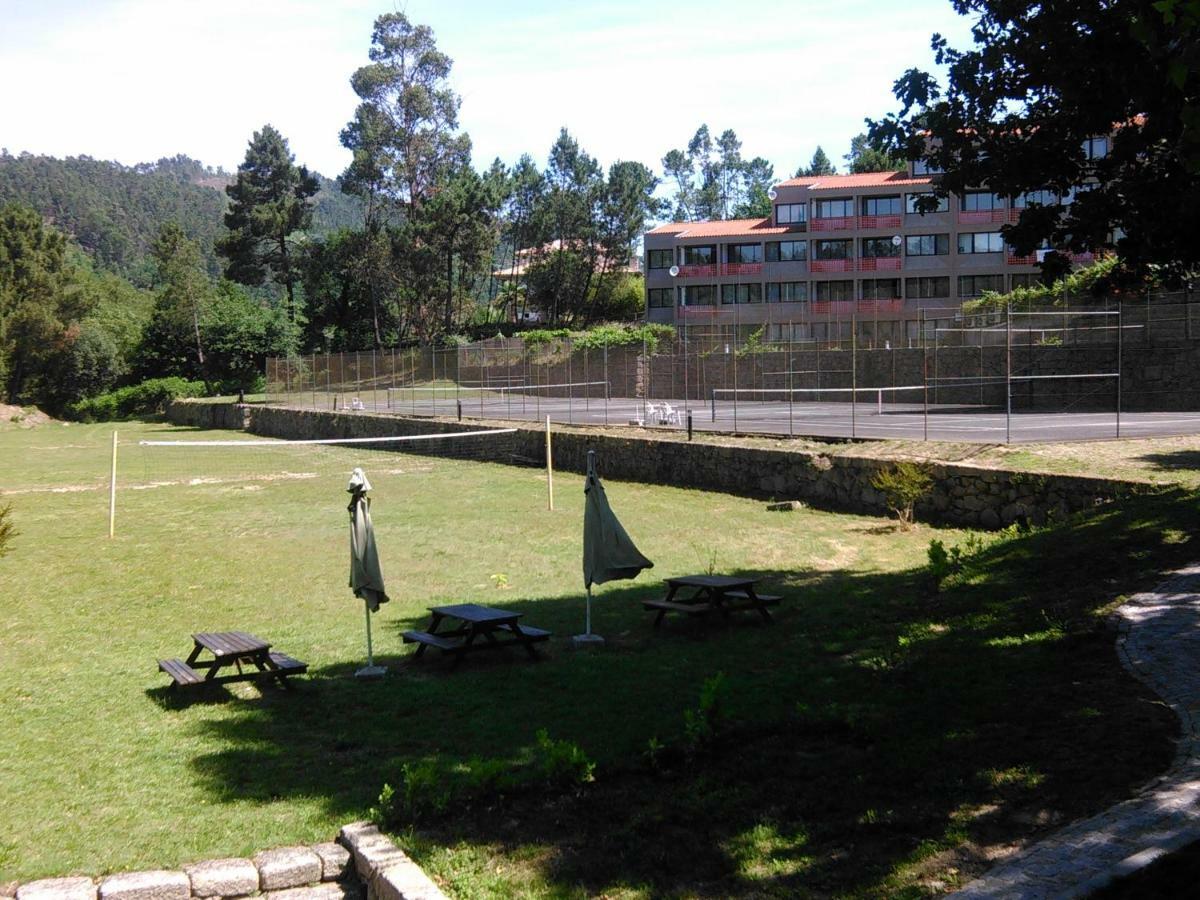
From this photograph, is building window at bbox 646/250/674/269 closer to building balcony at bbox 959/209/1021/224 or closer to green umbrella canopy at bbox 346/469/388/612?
building balcony at bbox 959/209/1021/224

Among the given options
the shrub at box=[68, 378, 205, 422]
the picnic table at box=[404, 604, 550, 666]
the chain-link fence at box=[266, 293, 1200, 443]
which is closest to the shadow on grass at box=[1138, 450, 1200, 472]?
the chain-link fence at box=[266, 293, 1200, 443]

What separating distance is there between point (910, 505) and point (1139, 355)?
17.9m

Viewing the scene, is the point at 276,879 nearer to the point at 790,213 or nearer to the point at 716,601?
the point at 716,601

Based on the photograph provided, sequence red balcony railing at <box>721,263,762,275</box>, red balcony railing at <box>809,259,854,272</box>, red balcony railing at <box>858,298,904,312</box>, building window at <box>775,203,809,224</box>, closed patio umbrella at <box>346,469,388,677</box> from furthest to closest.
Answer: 1. red balcony railing at <box>721,263,762,275</box>
2. building window at <box>775,203,809,224</box>
3. red balcony railing at <box>809,259,854,272</box>
4. red balcony railing at <box>858,298,904,312</box>
5. closed patio umbrella at <box>346,469,388,677</box>

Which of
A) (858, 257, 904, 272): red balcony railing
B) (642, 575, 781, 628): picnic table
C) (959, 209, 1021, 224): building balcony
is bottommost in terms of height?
(642, 575, 781, 628): picnic table

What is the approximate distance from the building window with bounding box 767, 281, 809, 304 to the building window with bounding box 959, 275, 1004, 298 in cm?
1002

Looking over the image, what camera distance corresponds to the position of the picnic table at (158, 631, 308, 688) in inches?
372

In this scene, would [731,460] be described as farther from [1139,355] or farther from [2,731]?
[2,731]

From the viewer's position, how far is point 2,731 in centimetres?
848

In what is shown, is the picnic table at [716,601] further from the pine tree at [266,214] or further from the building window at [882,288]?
the pine tree at [266,214]

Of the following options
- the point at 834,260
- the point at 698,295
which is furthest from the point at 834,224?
the point at 698,295

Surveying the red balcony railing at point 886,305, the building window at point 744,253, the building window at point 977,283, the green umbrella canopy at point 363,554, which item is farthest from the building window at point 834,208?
the green umbrella canopy at point 363,554

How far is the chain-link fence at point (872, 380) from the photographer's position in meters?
27.9

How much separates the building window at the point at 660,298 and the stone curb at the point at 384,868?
73.3m
